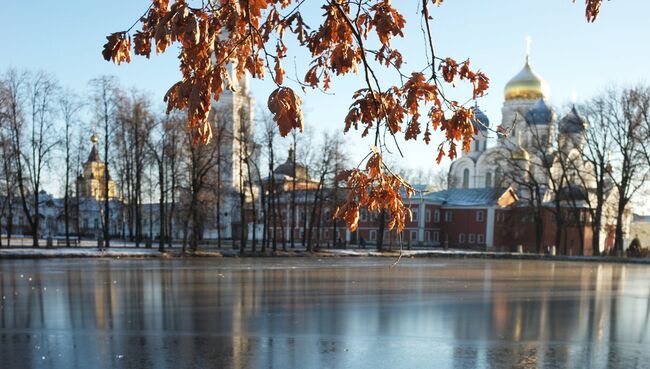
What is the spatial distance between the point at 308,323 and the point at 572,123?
136 ft

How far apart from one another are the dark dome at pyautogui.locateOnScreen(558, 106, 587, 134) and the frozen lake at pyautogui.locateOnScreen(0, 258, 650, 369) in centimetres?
2749

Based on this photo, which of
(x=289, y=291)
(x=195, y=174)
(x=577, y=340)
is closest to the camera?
(x=577, y=340)

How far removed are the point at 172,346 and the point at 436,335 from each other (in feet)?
16.5

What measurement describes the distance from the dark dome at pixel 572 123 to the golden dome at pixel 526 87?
62.2 feet

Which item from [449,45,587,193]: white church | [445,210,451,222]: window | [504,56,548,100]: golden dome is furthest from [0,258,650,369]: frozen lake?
[504,56,548,100]: golden dome

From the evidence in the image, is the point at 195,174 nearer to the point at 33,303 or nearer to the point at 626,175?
the point at 33,303

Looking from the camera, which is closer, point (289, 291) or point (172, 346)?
point (172, 346)

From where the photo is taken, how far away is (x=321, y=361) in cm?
990

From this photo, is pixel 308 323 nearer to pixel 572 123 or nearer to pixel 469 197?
pixel 572 123

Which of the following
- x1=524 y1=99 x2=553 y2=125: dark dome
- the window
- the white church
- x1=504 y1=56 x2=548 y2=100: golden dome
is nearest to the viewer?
the white church

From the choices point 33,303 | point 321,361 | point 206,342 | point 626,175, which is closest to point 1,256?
point 33,303

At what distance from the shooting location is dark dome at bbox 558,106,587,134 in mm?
48847

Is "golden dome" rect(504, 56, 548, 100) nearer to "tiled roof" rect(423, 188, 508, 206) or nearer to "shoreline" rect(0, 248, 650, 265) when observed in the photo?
"tiled roof" rect(423, 188, 508, 206)

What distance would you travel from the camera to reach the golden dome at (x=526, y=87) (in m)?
70.9
